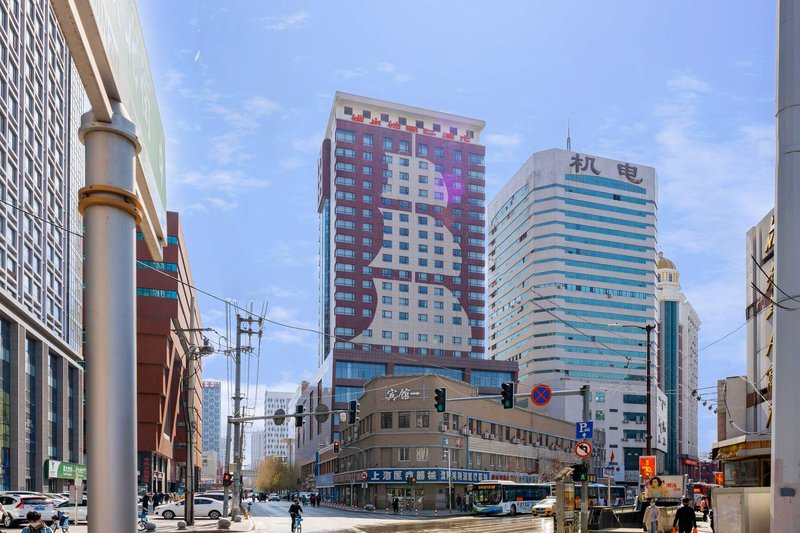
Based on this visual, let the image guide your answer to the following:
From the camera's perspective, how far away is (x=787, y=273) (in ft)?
69.3

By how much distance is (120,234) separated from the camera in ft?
14.8

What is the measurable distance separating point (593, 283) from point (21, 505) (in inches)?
5295

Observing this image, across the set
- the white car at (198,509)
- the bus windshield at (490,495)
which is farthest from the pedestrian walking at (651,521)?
the bus windshield at (490,495)

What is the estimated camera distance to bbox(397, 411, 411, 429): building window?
86625 millimetres

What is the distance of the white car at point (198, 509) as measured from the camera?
58.1 m

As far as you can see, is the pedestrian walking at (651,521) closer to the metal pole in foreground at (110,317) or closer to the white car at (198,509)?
the metal pole in foreground at (110,317)

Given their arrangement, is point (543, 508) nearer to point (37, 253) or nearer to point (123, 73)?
point (37, 253)

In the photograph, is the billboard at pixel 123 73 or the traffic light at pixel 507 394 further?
the traffic light at pixel 507 394

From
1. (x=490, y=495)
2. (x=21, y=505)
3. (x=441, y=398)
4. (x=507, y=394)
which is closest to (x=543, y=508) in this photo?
(x=490, y=495)

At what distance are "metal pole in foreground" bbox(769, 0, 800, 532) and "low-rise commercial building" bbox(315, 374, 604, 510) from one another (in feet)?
188

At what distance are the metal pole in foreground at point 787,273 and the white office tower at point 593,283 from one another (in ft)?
450

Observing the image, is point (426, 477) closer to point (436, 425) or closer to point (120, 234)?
point (436, 425)

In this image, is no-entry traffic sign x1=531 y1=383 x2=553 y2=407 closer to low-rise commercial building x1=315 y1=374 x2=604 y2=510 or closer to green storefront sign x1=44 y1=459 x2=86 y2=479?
green storefront sign x1=44 y1=459 x2=86 y2=479

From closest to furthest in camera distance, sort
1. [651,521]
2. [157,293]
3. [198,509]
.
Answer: [651,521], [198,509], [157,293]
